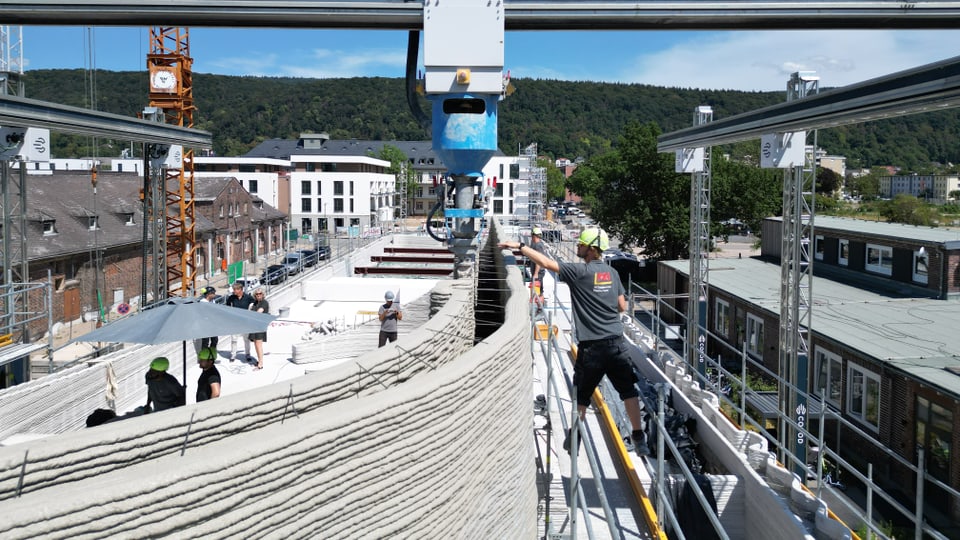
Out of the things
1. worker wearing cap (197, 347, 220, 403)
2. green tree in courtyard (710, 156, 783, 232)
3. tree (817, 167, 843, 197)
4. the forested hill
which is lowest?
worker wearing cap (197, 347, 220, 403)

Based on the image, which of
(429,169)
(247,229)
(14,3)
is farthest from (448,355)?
(429,169)

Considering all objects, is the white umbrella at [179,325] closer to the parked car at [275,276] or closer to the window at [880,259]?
the parked car at [275,276]

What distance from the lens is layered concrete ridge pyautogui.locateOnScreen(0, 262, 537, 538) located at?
3.11 m

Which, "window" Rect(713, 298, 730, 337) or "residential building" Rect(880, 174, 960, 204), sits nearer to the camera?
"window" Rect(713, 298, 730, 337)

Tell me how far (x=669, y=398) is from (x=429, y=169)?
296 feet

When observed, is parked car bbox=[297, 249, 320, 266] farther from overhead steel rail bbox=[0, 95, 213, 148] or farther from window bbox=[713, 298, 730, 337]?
window bbox=[713, 298, 730, 337]

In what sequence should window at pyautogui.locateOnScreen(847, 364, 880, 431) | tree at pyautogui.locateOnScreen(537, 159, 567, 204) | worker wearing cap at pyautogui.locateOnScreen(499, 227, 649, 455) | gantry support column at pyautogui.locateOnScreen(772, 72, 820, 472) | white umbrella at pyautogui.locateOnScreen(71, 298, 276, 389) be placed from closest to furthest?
worker wearing cap at pyautogui.locateOnScreen(499, 227, 649, 455) → white umbrella at pyautogui.locateOnScreen(71, 298, 276, 389) → gantry support column at pyautogui.locateOnScreen(772, 72, 820, 472) → window at pyautogui.locateOnScreen(847, 364, 880, 431) → tree at pyautogui.locateOnScreen(537, 159, 567, 204)

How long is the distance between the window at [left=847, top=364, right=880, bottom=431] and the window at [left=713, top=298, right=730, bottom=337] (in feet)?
28.4

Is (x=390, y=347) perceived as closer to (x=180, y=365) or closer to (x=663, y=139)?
(x=180, y=365)

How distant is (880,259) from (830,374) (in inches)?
329

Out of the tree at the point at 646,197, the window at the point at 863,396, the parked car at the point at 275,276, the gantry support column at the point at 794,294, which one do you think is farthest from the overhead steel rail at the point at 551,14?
the tree at the point at 646,197

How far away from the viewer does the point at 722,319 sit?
27703 millimetres

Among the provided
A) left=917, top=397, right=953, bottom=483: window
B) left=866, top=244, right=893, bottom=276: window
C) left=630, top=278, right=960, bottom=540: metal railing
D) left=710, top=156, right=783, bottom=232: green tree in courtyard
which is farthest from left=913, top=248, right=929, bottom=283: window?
left=710, top=156, right=783, bottom=232: green tree in courtyard

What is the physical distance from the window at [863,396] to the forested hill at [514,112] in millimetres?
115762
